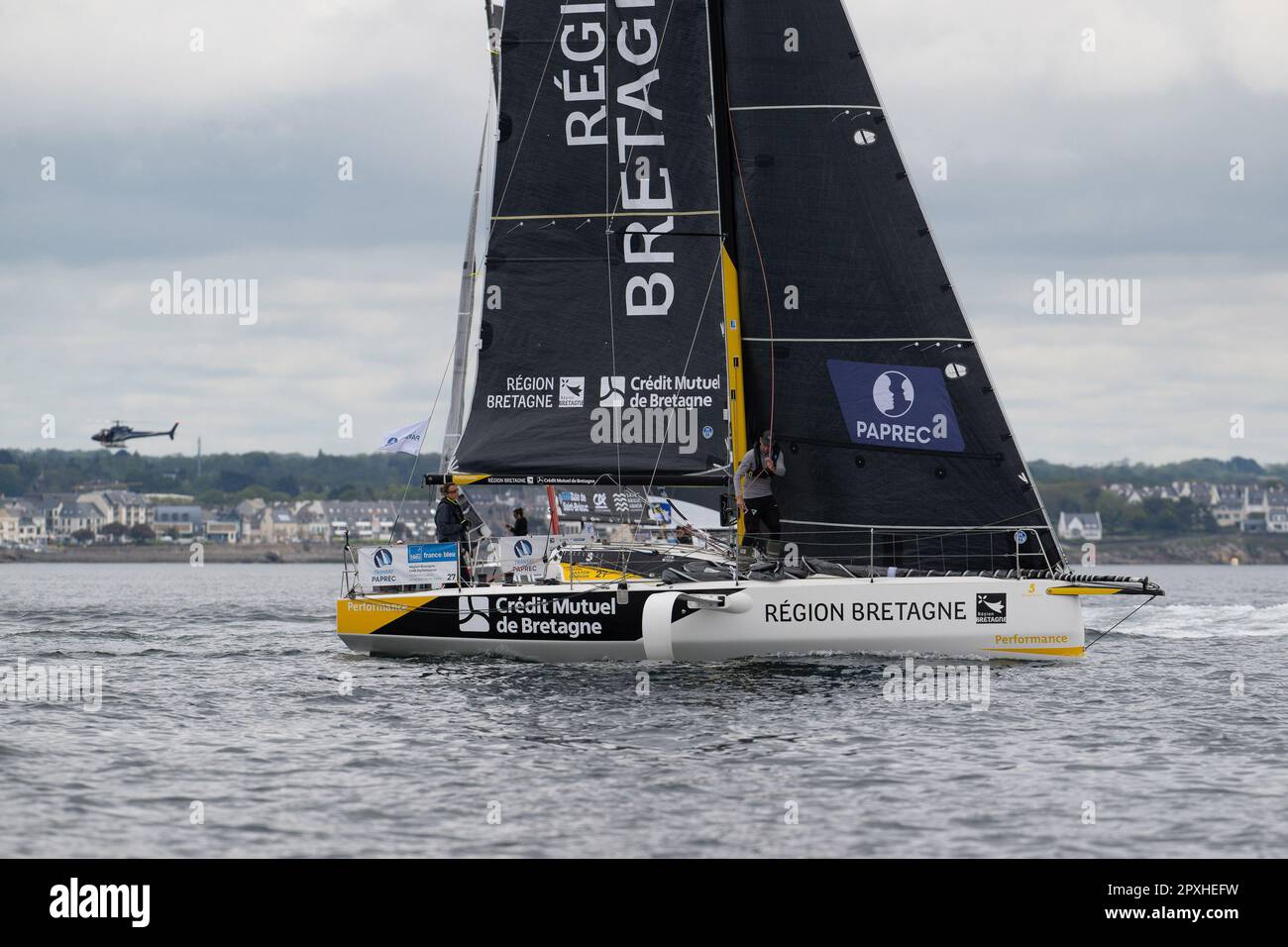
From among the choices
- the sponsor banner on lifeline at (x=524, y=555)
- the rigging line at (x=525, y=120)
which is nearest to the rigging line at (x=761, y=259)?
the rigging line at (x=525, y=120)

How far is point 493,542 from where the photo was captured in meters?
21.2

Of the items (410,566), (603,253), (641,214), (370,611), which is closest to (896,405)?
(641,214)

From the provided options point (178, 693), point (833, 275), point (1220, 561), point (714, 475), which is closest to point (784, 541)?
point (714, 475)

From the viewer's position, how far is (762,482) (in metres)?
19.1

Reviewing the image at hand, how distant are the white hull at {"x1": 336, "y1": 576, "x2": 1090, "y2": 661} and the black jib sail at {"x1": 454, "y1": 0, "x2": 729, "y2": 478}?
2.26 meters

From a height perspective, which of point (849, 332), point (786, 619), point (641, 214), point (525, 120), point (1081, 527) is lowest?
point (1081, 527)

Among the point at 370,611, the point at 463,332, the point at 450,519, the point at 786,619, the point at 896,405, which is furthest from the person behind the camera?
the point at 463,332

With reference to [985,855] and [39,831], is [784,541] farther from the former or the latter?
[39,831]

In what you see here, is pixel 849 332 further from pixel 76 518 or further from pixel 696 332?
pixel 76 518

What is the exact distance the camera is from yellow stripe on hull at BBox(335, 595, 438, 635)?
61.9ft

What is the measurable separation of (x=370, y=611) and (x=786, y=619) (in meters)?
5.07

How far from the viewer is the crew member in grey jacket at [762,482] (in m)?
18.8

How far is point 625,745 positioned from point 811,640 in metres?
4.46

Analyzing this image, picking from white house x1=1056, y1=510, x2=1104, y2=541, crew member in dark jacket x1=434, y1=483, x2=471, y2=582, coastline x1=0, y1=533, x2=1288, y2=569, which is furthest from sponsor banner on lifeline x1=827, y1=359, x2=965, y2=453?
white house x1=1056, y1=510, x2=1104, y2=541
